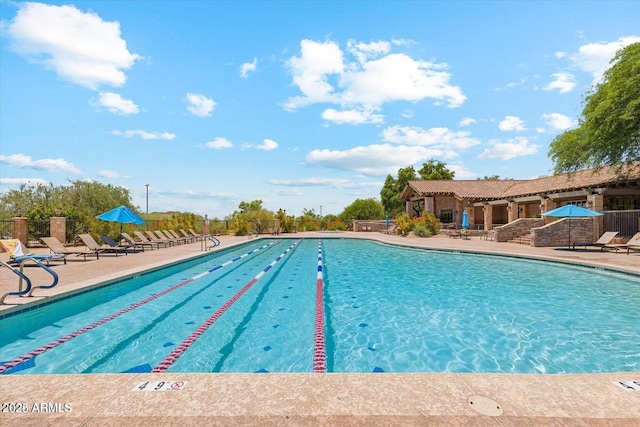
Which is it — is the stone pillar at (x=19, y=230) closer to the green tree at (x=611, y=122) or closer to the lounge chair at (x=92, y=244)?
the lounge chair at (x=92, y=244)

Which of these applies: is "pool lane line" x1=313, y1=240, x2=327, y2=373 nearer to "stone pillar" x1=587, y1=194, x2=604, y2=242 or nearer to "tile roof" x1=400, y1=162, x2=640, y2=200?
"stone pillar" x1=587, y1=194, x2=604, y2=242

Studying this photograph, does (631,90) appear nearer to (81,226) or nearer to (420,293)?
(420,293)

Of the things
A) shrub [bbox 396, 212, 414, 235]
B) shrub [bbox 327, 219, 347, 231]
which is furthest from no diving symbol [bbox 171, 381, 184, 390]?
shrub [bbox 327, 219, 347, 231]

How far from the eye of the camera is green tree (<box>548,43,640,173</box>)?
14070 mm

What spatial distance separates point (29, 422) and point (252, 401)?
1.50 metres

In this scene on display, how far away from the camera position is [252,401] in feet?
8.04

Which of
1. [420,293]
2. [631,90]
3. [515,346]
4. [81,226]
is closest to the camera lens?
[515,346]

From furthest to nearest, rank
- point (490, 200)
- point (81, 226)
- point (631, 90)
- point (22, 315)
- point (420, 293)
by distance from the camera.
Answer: point (490, 200) < point (81, 226) < point (631, 90) < point (420, 293) < point (22, 315)

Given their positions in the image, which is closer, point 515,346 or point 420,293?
point 515,346

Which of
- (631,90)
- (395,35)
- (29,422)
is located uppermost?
(395,35)

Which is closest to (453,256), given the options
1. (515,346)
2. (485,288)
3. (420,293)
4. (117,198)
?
(485,288)

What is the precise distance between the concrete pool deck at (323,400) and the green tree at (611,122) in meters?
16.6

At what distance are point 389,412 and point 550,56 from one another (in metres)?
15.4

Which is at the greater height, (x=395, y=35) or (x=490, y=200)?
(x=395, y=35)
